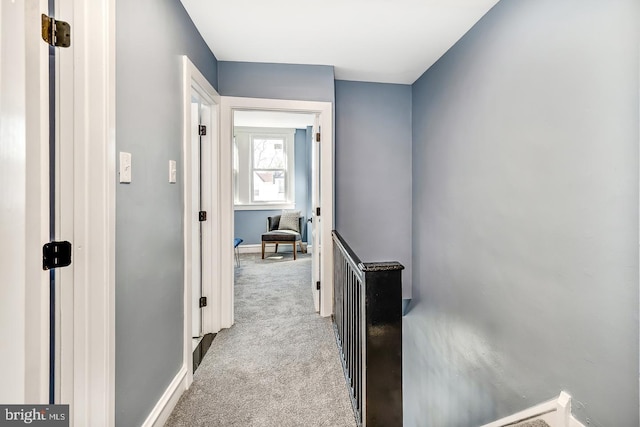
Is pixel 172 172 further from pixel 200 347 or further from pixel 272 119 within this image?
pixel 272 119

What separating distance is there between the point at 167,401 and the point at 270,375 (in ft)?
2.01

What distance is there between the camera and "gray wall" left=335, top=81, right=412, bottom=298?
3.09 metres

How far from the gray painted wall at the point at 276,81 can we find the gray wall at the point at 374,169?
46 centimetres

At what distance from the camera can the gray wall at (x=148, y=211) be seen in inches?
46.4

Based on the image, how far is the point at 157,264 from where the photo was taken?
146 centimetres

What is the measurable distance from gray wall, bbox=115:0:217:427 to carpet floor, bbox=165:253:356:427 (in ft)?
0.94

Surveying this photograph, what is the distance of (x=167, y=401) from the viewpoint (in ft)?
5.00

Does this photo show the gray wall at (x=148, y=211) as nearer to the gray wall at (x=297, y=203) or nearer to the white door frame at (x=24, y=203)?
the white door frame at (x=24, y=203)

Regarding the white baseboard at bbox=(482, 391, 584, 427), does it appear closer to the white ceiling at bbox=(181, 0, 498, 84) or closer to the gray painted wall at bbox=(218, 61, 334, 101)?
the white ceiling at bbox=(181, 0, 498, 84)

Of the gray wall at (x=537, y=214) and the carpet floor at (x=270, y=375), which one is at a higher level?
the gray wall at (x=537, y=214)

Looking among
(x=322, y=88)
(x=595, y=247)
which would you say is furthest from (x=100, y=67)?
(x=595, y=247)

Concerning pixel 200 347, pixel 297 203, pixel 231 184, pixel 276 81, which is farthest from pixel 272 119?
pixel 200 347

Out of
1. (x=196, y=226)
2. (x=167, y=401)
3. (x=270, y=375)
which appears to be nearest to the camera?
(x=167, y=401)

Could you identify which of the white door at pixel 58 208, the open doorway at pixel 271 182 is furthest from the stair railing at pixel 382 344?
the open doorway at pixel 271 182
